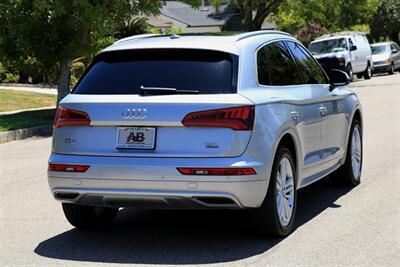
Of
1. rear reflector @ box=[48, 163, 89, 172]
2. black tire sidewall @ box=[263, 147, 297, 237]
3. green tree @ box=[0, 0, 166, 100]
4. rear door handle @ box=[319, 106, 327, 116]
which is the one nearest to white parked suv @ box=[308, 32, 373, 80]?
green tree @ box=[0, 0, 166, 100]

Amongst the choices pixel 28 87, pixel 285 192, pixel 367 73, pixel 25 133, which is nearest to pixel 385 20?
pixel 367 73

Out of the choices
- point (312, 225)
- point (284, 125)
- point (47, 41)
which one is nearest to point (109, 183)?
point (284, 125)

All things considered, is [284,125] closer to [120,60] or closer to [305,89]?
[305,89]

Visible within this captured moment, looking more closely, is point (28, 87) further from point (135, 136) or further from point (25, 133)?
point (135, 136)

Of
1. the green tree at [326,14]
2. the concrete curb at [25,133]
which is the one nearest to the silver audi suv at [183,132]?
the concrete curb at [25,133]

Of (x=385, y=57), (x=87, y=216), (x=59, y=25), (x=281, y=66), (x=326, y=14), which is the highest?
(x=59, y=25)

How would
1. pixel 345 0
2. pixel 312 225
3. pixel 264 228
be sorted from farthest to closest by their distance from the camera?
pixel 345 0, pixel 312 225, pixel 264 228

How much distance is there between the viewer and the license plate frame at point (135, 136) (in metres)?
5.70

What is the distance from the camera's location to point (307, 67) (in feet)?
24.8

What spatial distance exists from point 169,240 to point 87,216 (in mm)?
866

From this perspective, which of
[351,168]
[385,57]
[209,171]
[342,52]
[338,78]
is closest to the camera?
[209,171]

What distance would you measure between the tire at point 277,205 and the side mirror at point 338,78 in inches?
77.4

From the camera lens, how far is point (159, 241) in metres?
6.27

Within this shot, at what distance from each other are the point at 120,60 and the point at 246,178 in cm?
159
